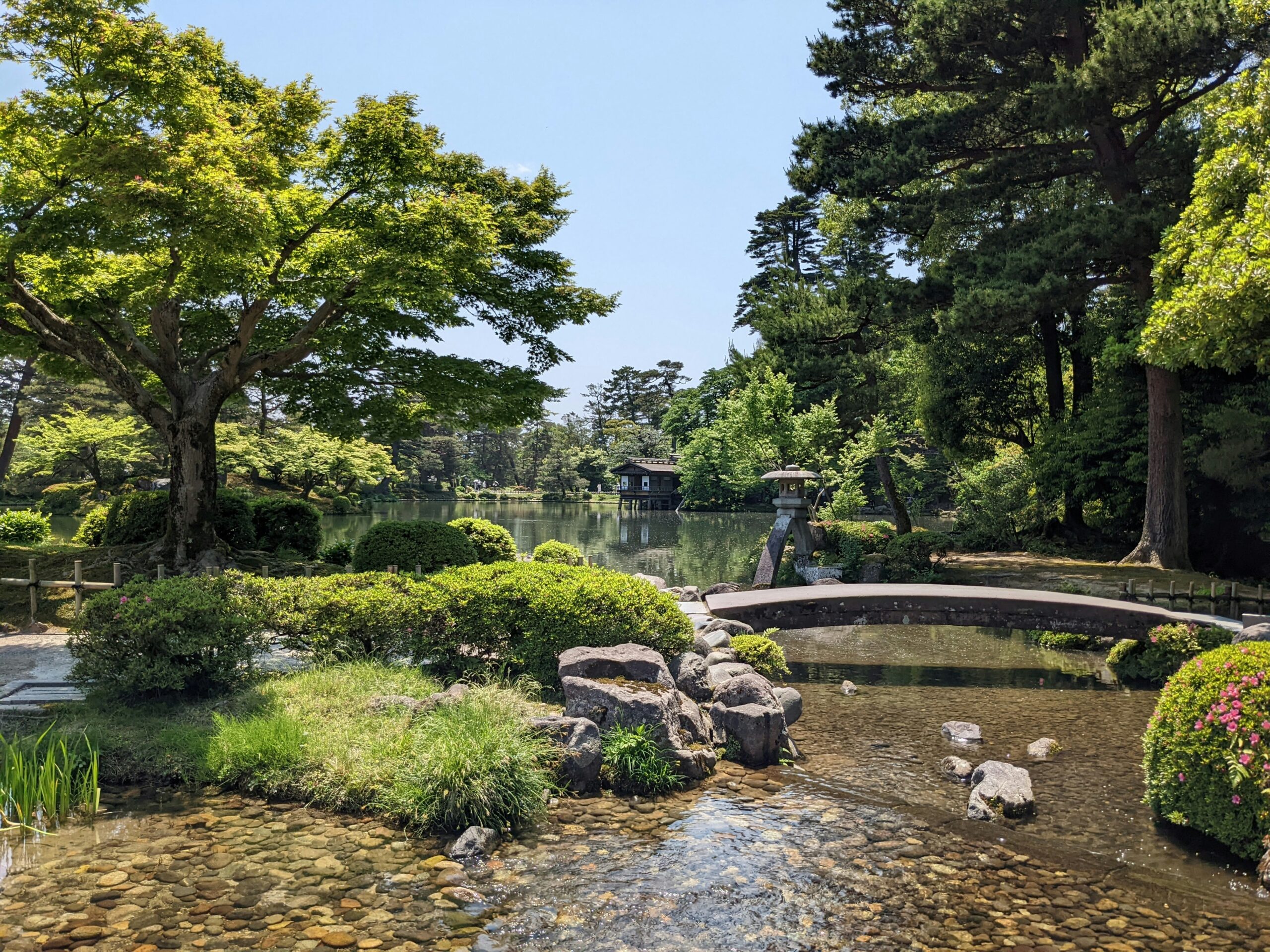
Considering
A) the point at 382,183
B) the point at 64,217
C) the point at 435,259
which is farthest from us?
the point at 382,183

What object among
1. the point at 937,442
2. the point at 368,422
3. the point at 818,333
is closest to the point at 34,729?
the point at 368,422

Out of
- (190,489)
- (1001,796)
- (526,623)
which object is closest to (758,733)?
(1001,796)

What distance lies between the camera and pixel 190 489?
14.0 metres

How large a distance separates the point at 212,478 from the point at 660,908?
1243cm

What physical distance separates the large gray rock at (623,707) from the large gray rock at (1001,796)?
247 centimetres

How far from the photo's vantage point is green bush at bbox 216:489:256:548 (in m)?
15.9

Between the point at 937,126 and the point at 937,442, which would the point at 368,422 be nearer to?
the point at 937,126

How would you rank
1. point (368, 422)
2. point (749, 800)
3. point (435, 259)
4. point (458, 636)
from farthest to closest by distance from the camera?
point (368, 422), point (435, 259), point (458, 636), point (749, 800)

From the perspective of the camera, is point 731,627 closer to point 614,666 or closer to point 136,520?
point 614,666

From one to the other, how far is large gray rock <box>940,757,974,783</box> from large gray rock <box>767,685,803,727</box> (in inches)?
63.1

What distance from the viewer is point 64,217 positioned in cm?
1097

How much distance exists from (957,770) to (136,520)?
1492 cm

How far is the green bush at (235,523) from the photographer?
52.3ft

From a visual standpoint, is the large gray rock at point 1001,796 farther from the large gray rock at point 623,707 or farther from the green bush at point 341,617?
the green bush at point 341,617
